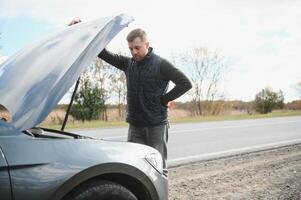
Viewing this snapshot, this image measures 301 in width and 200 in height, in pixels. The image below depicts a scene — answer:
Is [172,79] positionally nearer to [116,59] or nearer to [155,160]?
[116,59]

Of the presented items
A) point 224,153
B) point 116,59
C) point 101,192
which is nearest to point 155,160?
point 101,192

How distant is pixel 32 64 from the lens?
10.6 ft

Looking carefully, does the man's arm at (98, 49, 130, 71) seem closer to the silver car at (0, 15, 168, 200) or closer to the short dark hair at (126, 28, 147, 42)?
the short dark hair at (126, 28, 147, 42)

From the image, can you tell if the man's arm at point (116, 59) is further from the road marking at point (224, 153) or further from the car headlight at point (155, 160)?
the road marking at point (224, 153)

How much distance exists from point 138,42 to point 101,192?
1.80 metres

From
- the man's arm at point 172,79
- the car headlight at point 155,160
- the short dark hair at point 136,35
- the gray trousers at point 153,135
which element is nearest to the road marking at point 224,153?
the gray trousers at point 153,135

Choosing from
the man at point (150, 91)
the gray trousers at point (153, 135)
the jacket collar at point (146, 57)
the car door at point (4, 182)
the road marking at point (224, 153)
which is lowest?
the road marking at point (224, 153)

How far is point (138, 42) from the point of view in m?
4.26

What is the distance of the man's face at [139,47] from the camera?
4262 mm

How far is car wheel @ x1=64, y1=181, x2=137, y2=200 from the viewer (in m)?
2.76

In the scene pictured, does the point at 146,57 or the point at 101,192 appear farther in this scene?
the point at 146,57

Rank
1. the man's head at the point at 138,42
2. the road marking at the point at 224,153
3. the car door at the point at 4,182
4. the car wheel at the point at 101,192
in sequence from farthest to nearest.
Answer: the road marking at the point at 224,153
the man's head at the point at 138,42
the car wheel at the point at 101,192
the car door at the point at 4,182

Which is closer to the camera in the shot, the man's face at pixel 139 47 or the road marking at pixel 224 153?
the man's face at pixel 139 47

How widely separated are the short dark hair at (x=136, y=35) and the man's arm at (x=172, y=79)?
12.0 inches
